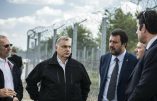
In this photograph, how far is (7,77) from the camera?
6262 millimetres

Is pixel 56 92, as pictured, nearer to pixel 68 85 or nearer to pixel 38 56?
pixel 68 85

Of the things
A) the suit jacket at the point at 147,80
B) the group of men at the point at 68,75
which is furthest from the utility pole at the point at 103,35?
the suit jacket at the point at 147,80

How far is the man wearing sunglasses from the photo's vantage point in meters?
6.11

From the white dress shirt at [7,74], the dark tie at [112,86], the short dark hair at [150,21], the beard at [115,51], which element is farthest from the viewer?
the white dress shirt at [7,74]

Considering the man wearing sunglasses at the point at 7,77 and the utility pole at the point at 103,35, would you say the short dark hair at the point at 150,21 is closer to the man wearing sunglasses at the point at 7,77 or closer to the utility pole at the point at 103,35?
the man wearing sunglasses at the point at 7,77

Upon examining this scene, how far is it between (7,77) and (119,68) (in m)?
1.57

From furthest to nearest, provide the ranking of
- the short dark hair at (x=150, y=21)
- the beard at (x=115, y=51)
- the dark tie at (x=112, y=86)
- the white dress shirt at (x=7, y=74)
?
Answer: 1. the white dress shirt at (x=7, y=74)
2. the beard at (x=115, y=51)
3. the dark tie at (x=112, y=86)
4. the short dark hair at (x=150, y=21)

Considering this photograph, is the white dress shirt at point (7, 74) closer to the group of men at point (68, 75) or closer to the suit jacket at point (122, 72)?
the group of men at point (68, 75)

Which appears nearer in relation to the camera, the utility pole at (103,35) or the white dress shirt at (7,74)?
the white dress shirt at (7,74)

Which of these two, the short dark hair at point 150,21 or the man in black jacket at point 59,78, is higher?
the short dark hair at point 150,21

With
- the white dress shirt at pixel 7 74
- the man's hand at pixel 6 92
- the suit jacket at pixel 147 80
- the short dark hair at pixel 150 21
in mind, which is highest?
the short dark hair at pixel 150 21

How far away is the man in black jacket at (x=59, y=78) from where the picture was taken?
620 cm

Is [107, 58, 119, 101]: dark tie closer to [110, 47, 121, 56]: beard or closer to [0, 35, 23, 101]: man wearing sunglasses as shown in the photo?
[110, 47, 121, 56]: beard

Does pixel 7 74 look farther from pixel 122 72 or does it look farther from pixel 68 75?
pixel 122 72
